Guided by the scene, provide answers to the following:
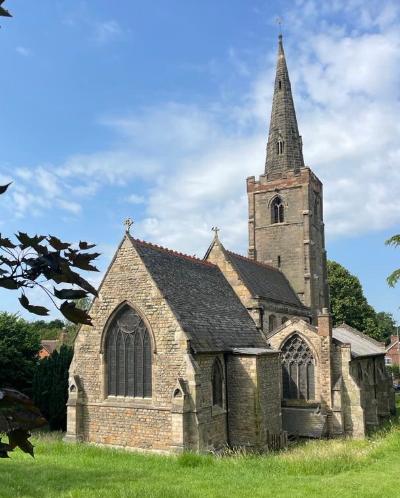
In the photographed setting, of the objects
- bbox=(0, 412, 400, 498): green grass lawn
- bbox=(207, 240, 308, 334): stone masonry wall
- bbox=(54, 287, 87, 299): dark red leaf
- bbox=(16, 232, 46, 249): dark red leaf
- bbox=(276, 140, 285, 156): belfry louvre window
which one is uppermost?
bbox=(276, 140, 285, 156): belfry louvre window

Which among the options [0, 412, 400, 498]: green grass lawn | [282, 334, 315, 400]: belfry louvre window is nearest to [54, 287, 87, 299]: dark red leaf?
[0, 412, 400, 498]: green grass lawn

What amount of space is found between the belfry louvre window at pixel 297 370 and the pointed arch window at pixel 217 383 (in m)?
6.33

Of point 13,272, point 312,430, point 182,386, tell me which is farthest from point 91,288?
point 312,430

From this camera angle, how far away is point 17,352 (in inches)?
993

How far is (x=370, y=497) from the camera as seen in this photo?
9.86m

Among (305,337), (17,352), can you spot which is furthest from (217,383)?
(17,352)

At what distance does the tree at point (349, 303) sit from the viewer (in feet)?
170

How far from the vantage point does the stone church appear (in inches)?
672

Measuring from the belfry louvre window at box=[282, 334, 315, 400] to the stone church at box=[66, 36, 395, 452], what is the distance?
5 cm

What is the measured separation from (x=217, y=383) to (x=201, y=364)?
1.58 metres

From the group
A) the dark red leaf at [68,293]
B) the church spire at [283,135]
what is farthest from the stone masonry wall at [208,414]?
the church spire at [283,135]

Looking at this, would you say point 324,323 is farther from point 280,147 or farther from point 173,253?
point 280,147

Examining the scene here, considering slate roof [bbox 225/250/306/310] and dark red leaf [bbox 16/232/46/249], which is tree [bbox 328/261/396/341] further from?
dark red leaf [bbox 16/232/46/249]

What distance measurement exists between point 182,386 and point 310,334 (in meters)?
9.18
